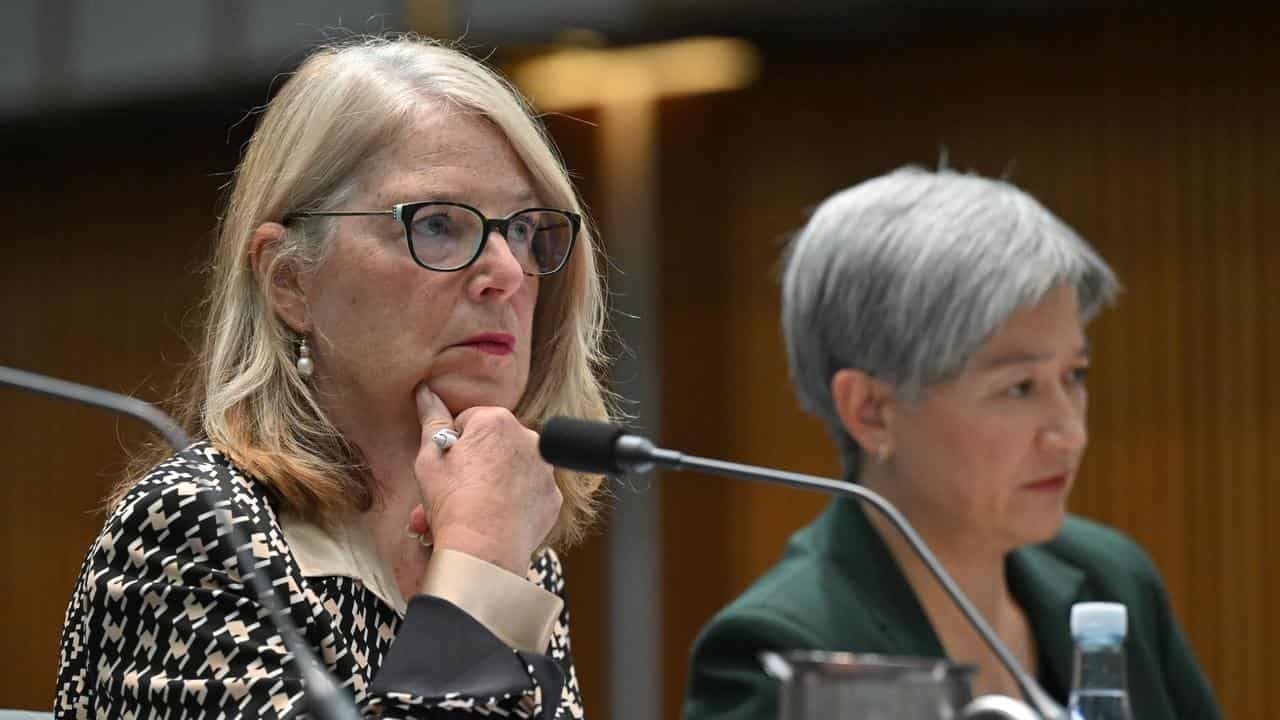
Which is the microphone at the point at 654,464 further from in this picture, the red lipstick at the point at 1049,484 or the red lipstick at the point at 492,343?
the red lipstick at the point at 1049,484

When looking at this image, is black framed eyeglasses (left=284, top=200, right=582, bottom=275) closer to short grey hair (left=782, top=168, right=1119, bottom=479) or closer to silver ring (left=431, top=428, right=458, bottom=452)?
silver ring (left=431, top=428, right=458, bottom=452)

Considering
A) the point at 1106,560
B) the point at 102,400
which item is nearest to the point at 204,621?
the point at 102,400

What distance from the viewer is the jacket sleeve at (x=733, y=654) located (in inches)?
86.4

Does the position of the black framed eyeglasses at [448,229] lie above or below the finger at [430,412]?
above

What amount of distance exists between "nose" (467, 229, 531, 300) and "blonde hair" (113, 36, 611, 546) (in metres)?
0.13

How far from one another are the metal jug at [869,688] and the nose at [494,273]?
2.94ft

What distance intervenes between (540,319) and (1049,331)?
2.51ft

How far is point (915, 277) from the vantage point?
243 cm

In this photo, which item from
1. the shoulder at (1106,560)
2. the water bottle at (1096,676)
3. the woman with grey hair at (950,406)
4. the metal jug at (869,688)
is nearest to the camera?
the metal jug at (869,688)

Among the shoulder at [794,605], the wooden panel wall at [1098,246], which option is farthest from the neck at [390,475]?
the wooden panel wall at [1098,246]

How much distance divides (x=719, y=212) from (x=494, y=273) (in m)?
3.15

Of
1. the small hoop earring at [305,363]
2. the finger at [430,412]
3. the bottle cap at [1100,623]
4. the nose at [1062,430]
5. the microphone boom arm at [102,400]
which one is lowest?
the bottle cap at [1100,623]

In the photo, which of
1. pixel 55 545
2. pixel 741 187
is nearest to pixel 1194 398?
pixel 741 187

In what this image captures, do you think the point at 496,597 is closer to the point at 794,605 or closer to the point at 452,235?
the point at 452,235
